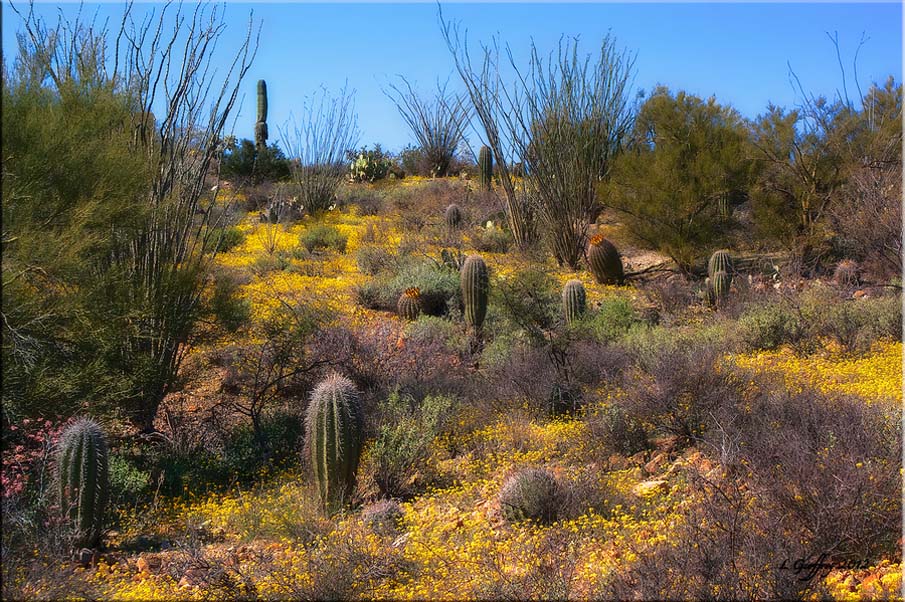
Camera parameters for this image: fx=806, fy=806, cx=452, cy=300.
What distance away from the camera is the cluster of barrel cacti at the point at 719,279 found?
482 inches

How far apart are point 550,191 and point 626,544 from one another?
1159 centimetres

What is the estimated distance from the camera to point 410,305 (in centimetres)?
1133

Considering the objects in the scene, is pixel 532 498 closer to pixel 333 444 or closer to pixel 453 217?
pixel 333 444

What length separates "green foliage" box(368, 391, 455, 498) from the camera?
6.12 m

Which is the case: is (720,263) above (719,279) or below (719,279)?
above

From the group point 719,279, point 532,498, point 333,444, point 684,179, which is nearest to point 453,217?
point 684,179

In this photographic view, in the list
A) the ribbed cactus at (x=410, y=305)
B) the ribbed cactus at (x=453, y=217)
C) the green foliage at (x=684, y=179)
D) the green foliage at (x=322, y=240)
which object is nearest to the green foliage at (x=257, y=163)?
the green foliage at (x=322, y=240)

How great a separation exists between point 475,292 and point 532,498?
5.36m

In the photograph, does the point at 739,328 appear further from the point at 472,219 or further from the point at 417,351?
the point at 472,219

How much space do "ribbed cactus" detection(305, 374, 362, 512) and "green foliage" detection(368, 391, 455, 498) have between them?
34 cm

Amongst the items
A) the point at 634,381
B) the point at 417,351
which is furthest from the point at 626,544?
the point at 417,351

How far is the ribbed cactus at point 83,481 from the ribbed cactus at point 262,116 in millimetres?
24113

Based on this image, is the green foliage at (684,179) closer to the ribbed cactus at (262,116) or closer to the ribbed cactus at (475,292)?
the ribbed cactus at (475,292)

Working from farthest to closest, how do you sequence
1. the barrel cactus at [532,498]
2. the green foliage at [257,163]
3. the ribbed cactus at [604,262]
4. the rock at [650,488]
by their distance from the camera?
the green foliage at [257,163] → the ribbed cactus at [604,262] → the rock at [650,488] → the barrel cactus at [532,498]
